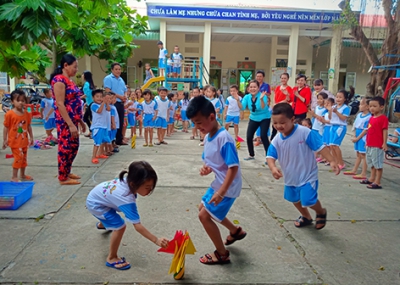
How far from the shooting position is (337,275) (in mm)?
2600

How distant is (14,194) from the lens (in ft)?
12.9

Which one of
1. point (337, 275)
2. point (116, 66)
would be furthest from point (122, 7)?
point (337, 275)

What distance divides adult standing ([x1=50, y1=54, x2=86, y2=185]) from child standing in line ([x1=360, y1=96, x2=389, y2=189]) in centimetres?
436

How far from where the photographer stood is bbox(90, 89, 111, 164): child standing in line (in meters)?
6.15

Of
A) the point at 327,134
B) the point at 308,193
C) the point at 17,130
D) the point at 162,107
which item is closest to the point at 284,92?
the point at 327,134

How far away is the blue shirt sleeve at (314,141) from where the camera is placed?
316 cm

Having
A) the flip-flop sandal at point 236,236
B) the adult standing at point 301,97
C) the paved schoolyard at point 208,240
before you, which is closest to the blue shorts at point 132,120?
the paved schoolyard at point 208,240

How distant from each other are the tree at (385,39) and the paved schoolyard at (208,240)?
14.9 feet

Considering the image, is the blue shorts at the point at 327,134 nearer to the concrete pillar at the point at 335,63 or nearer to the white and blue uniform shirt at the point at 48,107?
the white and blue uniform shirt at the point at 48,107

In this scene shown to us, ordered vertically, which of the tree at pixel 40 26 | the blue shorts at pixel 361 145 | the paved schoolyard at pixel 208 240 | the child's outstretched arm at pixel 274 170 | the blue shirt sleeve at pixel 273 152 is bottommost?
the paved schoolyard at pixel 208 240

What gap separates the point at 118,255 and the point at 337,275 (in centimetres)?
180

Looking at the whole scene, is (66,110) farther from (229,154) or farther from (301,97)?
(301,97)

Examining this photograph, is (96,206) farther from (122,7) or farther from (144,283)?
(122,7)

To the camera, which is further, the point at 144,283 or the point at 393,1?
the point at 393,1
